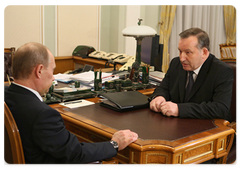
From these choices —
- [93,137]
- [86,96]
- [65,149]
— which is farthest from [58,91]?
[65,149]

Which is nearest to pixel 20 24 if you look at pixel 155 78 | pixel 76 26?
pixel 76 26

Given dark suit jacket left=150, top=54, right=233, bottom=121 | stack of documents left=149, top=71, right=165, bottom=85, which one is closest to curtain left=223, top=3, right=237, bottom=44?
stack of documents left=149, top=71, right=165, bottom=85

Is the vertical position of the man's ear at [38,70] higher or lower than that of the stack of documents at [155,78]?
higher

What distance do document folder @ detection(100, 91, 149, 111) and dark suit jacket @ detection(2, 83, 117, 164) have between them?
0.74 meters

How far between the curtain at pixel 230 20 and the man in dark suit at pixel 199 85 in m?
4.42

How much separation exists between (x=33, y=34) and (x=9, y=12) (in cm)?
61

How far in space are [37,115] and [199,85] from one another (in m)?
1.42

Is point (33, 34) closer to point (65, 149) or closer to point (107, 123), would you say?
point (107, 123)

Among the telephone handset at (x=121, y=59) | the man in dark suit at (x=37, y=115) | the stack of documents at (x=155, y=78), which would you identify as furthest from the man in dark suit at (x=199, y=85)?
the telephone handset at (x=121, y=59)

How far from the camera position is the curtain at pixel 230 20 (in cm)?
634

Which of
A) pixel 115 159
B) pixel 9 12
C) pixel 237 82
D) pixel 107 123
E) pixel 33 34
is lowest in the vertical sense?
pixel 115 159

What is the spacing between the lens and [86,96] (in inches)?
105

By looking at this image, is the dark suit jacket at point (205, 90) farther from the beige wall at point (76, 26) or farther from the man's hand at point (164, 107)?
the beige wall at point (76, 26)

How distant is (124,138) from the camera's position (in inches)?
67.5
